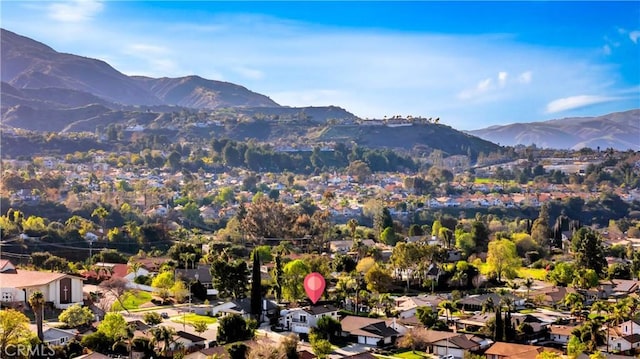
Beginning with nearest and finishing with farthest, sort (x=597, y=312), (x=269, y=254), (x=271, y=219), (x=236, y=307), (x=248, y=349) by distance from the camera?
(x=248, y=349) → (x=236, y=307) → (x=597, y=312) → (x=269, y=254) → (x=271, y=219)

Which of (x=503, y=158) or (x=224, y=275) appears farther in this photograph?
(x=503, y=158)

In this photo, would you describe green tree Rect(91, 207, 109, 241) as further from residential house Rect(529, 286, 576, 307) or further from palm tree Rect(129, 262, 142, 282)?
residential house Rect(529, 286, 576, 307)

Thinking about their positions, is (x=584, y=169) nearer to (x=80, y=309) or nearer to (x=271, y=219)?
(x=271, y=219)

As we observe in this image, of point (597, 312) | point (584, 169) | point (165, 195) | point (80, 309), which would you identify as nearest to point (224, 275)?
point (80, 309)

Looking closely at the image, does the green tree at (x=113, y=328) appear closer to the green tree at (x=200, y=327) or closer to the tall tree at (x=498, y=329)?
the green tree at (x=200, y=327)

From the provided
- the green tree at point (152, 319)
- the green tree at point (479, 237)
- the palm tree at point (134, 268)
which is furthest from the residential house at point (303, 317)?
the green tree at point (479, 237)

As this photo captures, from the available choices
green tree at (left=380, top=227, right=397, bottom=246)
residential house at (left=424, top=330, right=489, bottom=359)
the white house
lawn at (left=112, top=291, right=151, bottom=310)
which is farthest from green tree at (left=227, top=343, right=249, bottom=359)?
green tree at (left=380, top=227, right=397, bottom=246)

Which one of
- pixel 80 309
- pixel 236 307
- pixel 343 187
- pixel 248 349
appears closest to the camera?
pixel 248 349
